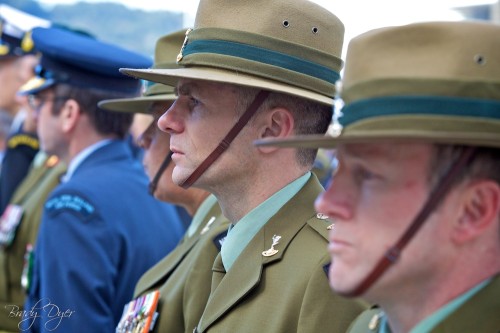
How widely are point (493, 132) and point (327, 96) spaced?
113 centimetres

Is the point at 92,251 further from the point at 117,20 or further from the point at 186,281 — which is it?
the point at 117,20

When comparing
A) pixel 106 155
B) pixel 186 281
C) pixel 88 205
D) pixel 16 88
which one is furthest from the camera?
pixel 16 88

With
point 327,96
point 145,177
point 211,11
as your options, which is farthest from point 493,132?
point 145,177

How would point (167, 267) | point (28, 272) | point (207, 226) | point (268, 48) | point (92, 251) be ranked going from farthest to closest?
point (28, 272)
point (92, 251)
point (207, 226)
point (167, 267)
point (268, 48)

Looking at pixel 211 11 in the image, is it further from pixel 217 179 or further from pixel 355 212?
pixel 355 212

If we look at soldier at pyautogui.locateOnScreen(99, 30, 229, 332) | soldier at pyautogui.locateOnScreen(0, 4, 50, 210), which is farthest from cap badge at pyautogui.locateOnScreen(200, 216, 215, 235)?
soldier at pyautogui.locateOnScreen(0, 4, 50, 210)

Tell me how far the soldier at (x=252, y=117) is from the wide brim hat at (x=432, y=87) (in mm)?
873

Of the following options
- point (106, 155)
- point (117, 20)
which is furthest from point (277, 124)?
point (117, 20)

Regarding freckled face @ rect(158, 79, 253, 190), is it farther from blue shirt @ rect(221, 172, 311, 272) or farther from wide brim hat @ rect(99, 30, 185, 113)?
wide brim hat @ rect(99, 30, 185, 113)

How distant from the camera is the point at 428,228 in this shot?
1.95 meters

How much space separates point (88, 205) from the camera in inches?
165

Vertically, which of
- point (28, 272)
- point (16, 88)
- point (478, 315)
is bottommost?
point (16, 88)

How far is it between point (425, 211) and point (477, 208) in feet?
0.36

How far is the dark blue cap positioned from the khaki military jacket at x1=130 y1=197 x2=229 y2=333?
56.3 inches
